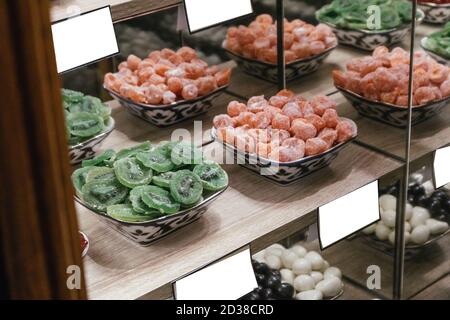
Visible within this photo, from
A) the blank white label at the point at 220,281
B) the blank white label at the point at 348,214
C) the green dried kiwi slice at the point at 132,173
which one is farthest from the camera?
the blank white label at the point at 348,214

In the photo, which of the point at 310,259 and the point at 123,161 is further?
the point at 310,259

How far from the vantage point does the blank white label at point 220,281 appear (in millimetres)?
1321

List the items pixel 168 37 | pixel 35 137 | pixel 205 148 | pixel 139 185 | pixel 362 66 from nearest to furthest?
1. pixel 35 137
2. pixel 139 185
3. pixel 205 148
4. pixel 362 66
5. pixel 168 37

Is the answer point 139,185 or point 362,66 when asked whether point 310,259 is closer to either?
point 362,66

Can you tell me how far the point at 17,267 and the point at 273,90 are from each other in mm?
1385

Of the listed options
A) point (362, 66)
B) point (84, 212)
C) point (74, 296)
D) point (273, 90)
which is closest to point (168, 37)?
point (273, 90)

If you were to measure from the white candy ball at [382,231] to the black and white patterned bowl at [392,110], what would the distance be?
0.99 ft

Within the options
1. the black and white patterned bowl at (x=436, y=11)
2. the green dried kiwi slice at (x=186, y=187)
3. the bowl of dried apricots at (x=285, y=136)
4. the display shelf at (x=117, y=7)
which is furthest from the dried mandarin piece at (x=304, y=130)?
the black and white patterned bowl at (x=436, y=11)

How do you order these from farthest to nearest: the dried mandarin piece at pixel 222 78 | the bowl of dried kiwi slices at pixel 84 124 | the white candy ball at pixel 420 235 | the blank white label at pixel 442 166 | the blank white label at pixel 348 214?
1. the white candy ball at pixel 420 235
2. the dried mandarin piece at pixel 222 78
3. the blank white label at pixel 442 166
4. the bowl of dried kiwi slices at pixel 84 124
5. the blank white label at pixel 348 214

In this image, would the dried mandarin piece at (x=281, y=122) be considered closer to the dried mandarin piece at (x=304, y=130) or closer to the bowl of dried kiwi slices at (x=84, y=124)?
the dried mandarin piece at (x=304, y=130)

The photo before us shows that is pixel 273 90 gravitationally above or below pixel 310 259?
above

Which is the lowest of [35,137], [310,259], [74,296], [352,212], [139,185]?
[310,259]

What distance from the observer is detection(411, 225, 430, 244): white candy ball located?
213cm

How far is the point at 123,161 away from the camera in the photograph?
1.47m
